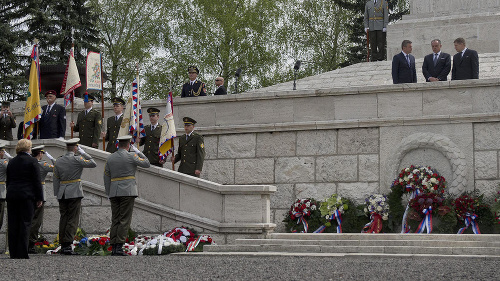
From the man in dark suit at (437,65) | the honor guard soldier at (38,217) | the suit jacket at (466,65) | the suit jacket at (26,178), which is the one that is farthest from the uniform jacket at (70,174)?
the suit jacket at (466,65)

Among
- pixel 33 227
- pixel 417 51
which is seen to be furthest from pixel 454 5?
pixel 33 227

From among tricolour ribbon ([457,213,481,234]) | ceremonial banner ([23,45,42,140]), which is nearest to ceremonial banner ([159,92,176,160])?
ceremonial banner ([23,45,42,140])

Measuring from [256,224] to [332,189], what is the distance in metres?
2.86

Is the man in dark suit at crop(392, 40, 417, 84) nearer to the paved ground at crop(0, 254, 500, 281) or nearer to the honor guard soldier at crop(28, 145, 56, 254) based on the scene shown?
the paved ground at crop(0, 254, 500, 281)

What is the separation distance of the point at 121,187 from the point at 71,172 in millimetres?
985

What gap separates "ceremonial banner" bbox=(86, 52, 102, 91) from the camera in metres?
15.8

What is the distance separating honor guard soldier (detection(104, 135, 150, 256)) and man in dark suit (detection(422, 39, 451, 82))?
6.11 meters

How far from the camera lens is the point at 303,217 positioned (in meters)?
14.5

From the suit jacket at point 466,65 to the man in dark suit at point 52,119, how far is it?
7367 millimetres

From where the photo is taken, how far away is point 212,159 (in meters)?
16.3

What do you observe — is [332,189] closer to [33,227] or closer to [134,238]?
[134,238]

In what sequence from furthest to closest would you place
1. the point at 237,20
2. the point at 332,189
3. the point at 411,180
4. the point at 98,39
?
the point at 237,20 < the point at 98,39 < the point at 332,189 < the point at 411,180

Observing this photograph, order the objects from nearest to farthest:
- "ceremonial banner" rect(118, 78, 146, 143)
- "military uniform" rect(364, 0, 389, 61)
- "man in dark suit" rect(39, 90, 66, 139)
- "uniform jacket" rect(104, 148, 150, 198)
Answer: "uniform jacket" rect(104, 148, 150, 198) < "ceremonial banner" rect(118, 78, 146, 143) < "man in dark suit" rect(39, 90, 66, 139) < "military uniform" rect(364, 0, 389, 61)

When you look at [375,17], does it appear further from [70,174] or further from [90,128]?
[70,174]
